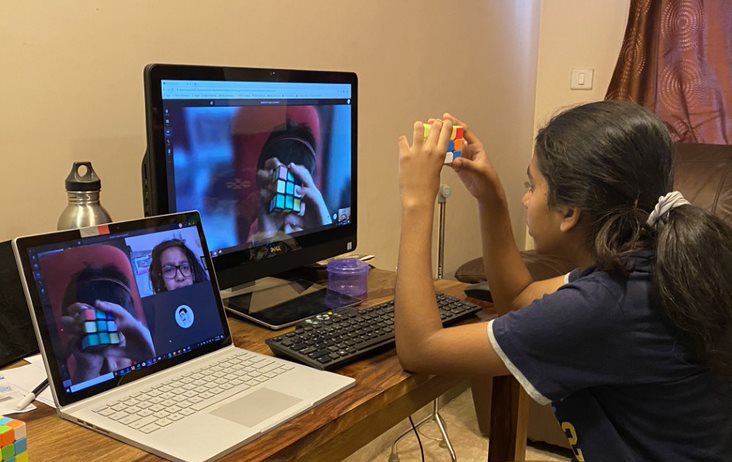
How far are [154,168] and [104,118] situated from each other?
0.31 meters

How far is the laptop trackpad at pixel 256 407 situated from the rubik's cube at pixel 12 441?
0.76 feet

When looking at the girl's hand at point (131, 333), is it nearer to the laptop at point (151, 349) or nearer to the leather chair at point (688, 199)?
the laptop at point (151, 349)

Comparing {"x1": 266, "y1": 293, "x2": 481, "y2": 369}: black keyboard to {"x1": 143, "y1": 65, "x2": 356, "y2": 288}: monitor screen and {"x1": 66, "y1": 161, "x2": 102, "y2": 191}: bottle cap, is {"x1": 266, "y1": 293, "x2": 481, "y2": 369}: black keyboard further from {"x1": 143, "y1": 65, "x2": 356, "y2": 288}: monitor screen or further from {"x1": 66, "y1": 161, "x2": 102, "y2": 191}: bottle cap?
{"x1": 66, "y1": 161, "x2": 102, "y2": 191}: bottle cap

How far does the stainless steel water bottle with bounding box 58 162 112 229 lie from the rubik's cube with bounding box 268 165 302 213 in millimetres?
335

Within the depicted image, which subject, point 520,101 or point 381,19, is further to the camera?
point 520,101

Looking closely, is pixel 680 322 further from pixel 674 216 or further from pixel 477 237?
pixel 477 237

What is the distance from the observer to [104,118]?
4.53ft

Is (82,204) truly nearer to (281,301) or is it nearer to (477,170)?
(281,301)

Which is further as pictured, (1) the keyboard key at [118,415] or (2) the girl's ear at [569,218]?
(2) the girl's ear at [569,218]

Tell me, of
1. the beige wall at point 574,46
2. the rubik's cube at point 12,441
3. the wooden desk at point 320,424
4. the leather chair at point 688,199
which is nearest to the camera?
the rubik's cube at point 12,441

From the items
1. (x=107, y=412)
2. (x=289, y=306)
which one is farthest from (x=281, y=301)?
(x=107, y=412)

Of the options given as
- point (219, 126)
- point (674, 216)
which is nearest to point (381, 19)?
point (219, 126)

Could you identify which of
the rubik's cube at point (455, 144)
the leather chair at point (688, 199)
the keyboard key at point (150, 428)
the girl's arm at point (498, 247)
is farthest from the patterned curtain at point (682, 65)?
the keyboard key at point (150, 428)

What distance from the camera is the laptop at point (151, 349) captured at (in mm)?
888
